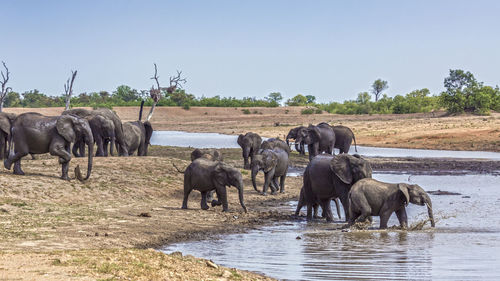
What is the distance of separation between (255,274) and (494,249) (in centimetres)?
493

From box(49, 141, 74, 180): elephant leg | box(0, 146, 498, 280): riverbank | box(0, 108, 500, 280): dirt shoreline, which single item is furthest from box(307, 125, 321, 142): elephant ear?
box(49, 141, 74, 180): elephant leg

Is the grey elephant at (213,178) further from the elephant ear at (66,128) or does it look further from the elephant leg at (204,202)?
the elephant ear at (66,128)

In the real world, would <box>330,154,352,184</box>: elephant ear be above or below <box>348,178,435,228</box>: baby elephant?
above

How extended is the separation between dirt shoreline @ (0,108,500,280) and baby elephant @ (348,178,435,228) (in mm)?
1983

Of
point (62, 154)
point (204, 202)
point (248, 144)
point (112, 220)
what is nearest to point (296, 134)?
point (248, 144)

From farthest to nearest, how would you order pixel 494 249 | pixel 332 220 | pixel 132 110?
pixel 132 110
pixel 332 220
pixel 494 249

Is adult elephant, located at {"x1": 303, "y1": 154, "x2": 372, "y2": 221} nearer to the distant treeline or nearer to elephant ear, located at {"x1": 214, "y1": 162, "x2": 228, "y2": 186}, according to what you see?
elephant ear, located at {"x1": 214, "y1": 162, "x2": 228, "y2": 186}

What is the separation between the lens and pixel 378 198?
1441 cm

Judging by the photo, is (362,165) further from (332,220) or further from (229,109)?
(229,109)

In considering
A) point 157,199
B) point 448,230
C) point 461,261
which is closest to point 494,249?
point 461,261

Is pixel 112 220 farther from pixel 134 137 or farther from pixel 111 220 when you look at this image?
pixel 134 137

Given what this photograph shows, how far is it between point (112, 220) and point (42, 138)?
5.06 meters

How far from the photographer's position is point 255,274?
32.5 ft

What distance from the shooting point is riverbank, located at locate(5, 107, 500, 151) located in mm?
43594
